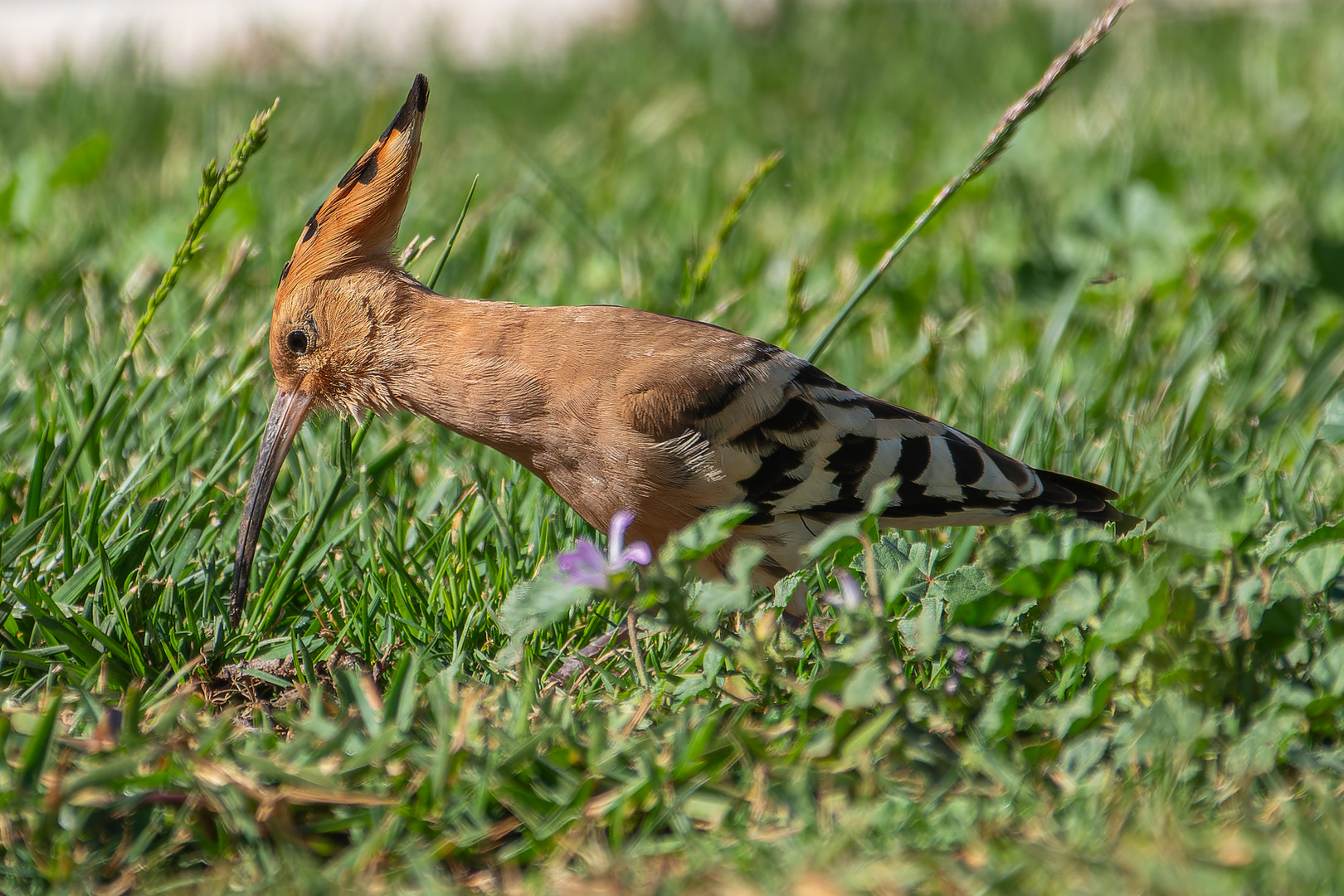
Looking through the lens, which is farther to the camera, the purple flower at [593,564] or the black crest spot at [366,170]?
the black crest spot at [366,170]

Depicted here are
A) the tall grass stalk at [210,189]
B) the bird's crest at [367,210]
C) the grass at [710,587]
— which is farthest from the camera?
the bird's crest at [367,210]

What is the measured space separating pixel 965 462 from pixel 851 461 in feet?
0.73

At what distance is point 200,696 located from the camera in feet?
6.95

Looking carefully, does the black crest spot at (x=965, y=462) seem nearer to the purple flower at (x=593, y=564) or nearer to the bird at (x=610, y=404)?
the bird at (x=610, y=404)

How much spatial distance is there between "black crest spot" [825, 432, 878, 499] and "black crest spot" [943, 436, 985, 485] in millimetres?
153

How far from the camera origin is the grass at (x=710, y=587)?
164cm

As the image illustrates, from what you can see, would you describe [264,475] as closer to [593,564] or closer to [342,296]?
[342,296]

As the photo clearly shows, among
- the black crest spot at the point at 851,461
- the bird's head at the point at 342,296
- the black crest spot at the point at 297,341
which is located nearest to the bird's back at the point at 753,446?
the black crest spot at the point at 851,461

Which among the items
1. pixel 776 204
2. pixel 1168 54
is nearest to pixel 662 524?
pixel 776 204

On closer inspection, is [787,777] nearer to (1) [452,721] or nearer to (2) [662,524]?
(1) [452,721]

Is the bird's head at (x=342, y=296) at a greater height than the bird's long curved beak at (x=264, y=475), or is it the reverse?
the bird's head at (x=342, y=296)

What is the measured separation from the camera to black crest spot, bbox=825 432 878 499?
2.60m

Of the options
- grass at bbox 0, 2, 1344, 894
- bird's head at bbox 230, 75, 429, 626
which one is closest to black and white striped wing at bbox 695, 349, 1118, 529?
grass at bbox 0, 2, 1344, 894

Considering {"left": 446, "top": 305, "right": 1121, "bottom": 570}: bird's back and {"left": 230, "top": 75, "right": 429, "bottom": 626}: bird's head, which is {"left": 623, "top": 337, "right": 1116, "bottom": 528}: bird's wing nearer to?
{"left": 446, "top": 305, "right": 1121, "bottom": 570}: bird's back
